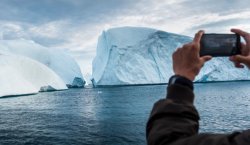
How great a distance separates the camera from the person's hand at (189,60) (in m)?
1.50

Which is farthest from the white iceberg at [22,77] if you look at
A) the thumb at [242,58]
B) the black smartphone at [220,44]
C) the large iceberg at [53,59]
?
the thumb at [242,58]

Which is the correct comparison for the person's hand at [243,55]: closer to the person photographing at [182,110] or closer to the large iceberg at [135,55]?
the person photographing at [182,110]

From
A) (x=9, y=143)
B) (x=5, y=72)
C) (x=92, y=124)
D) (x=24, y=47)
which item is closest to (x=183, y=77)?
(x=9, y=143)

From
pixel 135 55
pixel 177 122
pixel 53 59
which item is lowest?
pixel 177 122

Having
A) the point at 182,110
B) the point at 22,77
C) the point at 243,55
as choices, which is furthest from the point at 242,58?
the point at 22,77

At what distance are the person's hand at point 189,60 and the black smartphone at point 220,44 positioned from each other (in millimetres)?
131

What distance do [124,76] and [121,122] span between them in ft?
177

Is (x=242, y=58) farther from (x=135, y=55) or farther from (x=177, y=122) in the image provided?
(x=135, y=55)

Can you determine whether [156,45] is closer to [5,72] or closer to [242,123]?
[5,72]

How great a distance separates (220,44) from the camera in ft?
5.57

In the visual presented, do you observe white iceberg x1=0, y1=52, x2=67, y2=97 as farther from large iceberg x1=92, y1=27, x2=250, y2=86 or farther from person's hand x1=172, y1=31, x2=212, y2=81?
person's hand x1=172, y1=31, x2=212, y2=81

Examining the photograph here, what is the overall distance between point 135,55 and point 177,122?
77676 millimetres

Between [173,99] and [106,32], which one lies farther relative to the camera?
[106,32]

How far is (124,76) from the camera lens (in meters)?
78.3
